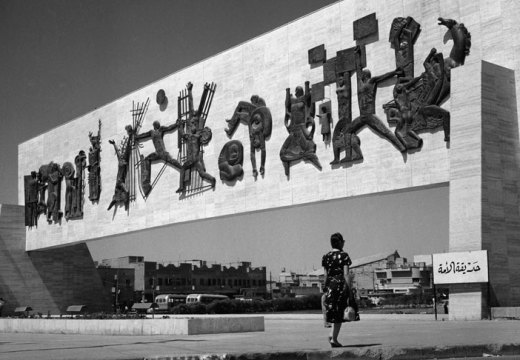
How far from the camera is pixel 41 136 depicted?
4250 centimetres

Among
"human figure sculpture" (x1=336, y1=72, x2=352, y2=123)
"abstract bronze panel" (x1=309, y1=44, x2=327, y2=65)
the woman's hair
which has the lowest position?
the woman's hair

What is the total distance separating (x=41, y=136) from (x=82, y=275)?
9.00m

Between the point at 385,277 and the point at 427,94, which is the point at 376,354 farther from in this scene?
the point at 385,277

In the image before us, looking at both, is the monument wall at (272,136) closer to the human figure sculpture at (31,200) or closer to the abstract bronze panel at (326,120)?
the abstract bronze panel at (326,120)

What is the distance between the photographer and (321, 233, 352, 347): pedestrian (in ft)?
25.0

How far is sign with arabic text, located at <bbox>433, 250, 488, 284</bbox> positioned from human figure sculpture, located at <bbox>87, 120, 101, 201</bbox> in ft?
74.4

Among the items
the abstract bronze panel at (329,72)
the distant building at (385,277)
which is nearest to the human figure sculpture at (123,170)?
the abstract bronze panel at (329,72)

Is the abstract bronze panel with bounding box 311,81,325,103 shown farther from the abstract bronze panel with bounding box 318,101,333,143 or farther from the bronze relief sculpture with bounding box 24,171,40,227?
the bronze relief sculpture with bounding box 24,171,40,227

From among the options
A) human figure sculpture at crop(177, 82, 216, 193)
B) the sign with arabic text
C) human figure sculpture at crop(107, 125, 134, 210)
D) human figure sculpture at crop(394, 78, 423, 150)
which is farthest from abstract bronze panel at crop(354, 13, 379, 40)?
human figure sculpture at crop(107, 125, 134, 210)

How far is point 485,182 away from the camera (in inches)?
670

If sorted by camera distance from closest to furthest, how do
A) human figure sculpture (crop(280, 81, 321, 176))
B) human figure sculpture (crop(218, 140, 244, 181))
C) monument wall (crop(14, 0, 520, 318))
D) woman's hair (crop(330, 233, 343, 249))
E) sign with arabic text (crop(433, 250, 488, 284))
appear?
woman's hair (crop(330, 233, 343, 249))
sign with arabic text (crop(433, 250, 488, 284))
monument wall (crop(14, 0, 520, 318))
human figure sculpture (crop(280, 81, 321, 176))
human figure sculpture (crop(218, 140, 244, 181))

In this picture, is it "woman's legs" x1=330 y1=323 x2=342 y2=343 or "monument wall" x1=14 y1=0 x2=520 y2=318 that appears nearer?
"woman's legs" x1=330 y1=323 x2=342 y2=343

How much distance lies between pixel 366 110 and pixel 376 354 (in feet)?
54.2

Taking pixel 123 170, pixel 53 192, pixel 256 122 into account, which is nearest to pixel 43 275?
pixel 53 192
